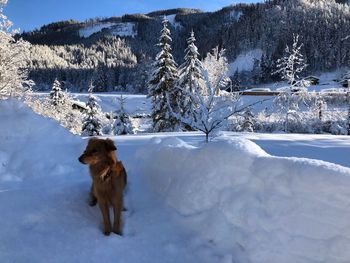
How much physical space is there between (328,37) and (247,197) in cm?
11322

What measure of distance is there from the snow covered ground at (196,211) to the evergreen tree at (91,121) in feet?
84.6

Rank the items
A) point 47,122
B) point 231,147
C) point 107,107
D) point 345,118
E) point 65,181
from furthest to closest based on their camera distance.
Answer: point 107,107 < point 345,118 < point 47,122 < point 65,181 < point 231,147

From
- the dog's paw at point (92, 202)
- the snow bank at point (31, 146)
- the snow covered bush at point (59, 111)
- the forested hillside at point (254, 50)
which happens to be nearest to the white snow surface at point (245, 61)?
the forested hillside at point (254, 50)

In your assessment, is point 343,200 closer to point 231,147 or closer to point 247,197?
point 247,197

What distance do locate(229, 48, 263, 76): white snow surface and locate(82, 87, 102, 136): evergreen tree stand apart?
89664 mm

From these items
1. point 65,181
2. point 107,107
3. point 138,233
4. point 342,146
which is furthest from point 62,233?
point 107,107

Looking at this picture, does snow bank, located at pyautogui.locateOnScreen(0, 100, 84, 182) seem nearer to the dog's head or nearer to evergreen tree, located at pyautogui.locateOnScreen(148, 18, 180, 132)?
the dog's head

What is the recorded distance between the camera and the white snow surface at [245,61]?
119394 millimetres

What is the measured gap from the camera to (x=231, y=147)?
5.39m

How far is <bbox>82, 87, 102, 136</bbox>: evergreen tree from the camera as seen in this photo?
32.3 m

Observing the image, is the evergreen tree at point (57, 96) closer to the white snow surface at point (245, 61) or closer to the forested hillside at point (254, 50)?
the forested hillside at point (254, 50)

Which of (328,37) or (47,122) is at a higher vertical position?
(328,37)

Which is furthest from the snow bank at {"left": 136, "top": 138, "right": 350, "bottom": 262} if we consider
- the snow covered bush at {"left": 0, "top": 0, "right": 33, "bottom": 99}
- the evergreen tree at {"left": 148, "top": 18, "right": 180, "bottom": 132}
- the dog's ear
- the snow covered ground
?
the evergreen tree at {"left": 148, "top": 18, "right": 180, "bottom": 132}

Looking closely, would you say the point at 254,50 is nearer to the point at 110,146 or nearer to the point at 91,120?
the point at 91,120
